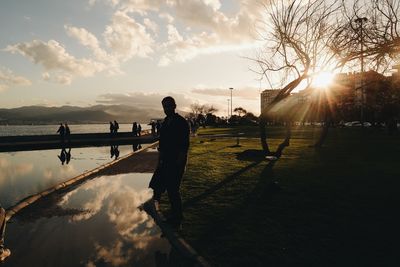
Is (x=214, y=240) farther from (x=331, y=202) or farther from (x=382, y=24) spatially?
(x=382, y=24)

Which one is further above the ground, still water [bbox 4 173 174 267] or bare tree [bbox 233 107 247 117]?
bare tree [bbox 233 107 247 117]

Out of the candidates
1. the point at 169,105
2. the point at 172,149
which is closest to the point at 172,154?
the point at 172,149

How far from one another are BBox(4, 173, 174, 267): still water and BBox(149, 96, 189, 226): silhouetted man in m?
0.65

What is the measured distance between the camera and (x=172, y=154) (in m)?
6.00

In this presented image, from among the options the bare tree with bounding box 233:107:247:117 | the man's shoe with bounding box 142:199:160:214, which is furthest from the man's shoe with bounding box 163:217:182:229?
the bare tree with bounding box 233:107:247:117

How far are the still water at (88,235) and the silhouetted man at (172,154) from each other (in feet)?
2.13

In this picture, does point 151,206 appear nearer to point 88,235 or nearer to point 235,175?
point 88,235

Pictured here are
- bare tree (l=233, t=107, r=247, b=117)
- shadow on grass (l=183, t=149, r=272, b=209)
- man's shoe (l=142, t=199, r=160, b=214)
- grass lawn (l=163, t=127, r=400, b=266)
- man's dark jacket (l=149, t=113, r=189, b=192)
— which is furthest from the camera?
bare tree (l=233, t=107, r=247, b=117)

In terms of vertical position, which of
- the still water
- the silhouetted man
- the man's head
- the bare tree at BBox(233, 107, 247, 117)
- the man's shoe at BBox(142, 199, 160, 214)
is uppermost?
the bare tree at BBox(233, 107, 247, 117)

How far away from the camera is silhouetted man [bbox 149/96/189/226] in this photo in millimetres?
5918

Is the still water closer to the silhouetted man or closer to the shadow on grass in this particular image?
the silhouetted man

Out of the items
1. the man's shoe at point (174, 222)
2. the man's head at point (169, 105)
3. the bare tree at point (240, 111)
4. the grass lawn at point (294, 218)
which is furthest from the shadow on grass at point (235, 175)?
the bare tree at point (240, 111)

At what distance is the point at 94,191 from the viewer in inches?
373

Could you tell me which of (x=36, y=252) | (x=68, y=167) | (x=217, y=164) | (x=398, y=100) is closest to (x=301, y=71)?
(x=217, y=164)
